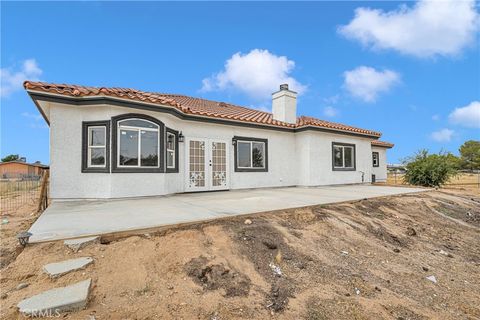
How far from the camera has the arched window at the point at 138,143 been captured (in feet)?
28.1

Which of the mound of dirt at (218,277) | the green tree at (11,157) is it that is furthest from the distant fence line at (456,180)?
the green tree at (11,157)

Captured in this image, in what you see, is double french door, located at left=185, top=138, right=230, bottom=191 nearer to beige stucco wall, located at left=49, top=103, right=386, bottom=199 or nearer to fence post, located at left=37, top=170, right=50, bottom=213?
beige stucco wall, located at left=49, top=103, right=386, bottom=199

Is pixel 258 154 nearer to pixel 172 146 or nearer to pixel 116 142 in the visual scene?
pixel 172 146

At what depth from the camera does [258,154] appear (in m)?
12.7

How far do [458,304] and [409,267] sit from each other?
1.01 metres

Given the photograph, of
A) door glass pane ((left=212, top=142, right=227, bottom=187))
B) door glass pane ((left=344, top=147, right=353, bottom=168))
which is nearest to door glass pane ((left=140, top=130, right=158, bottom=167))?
door glass pane ((left=212, top=142, right=227, bottom=187))

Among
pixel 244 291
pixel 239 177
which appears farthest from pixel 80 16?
pixel 244 291

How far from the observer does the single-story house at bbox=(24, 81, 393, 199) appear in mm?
8289

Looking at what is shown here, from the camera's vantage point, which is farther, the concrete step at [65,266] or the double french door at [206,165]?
the double french door at [206,165]

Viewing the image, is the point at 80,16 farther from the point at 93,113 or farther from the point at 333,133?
the point at 333,133

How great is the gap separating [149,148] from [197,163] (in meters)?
2.34

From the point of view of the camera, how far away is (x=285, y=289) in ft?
11.3

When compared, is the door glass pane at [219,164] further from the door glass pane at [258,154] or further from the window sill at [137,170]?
the window sill at [137,170]

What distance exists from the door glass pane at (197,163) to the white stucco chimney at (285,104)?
5395mm
